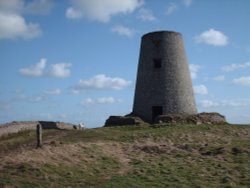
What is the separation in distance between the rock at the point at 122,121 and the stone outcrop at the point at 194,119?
4.58ft

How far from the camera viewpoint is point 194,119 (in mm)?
26109

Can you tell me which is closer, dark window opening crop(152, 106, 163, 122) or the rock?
the rock

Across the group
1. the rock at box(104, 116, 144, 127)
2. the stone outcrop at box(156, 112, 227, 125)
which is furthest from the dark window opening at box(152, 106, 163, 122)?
the stone outcrop at box(156, 112, 227, 125)

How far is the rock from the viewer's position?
2575 centimetres

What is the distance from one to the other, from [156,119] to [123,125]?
2.25 meters

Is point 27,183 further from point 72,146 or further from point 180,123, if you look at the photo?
point 180,123

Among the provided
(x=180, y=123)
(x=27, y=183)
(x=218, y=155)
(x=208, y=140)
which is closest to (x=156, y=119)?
(x=180, y=123)

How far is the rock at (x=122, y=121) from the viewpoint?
84.5 ft

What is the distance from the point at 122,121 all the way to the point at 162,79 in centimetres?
411

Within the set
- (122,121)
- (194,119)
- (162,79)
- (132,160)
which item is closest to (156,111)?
(162,79)

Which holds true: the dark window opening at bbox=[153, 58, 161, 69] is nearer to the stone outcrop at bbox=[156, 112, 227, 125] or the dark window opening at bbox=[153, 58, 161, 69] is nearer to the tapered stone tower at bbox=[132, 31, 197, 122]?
the tapered stone tower at bbox=[132, 31, 197, 122]

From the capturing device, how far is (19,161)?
45.2 ft

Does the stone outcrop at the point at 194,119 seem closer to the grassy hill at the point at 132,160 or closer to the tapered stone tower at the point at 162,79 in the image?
the tapered stone tower at the point at 162,79

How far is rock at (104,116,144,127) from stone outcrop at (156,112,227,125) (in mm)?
Result: 1397
